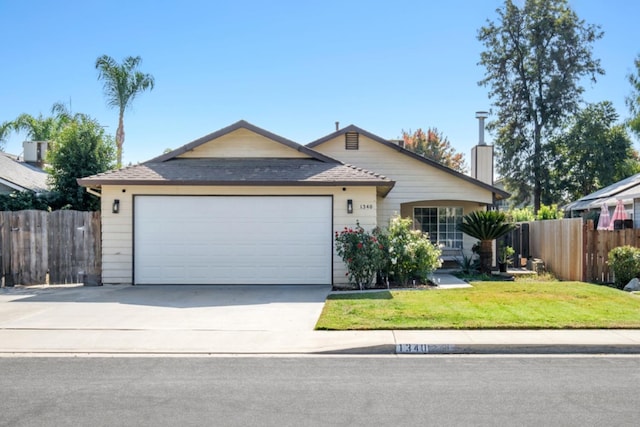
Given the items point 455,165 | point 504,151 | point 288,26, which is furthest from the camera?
point 455,165

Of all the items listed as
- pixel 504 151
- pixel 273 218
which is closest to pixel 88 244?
pixel 273 218

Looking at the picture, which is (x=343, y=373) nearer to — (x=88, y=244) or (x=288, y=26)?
(x=88, y=244)

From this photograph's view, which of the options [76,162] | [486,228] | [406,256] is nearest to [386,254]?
[406,256]

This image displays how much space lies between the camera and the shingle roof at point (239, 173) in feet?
46.5

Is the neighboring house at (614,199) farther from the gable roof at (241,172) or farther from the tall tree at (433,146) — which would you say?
the tall tree at (433,146)

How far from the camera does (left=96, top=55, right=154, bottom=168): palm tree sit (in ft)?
92.2

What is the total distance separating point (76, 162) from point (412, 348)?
709 inches

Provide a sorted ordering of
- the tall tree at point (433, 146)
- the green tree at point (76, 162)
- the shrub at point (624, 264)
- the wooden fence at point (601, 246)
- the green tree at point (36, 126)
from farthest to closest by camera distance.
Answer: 1. the tall tree at point (433, 146)
2. the green tree at point (36, 126)
3. the green tree at point (76, 162)
4. the wooden fence at point (601, 246)
5. the shrub at point (624, 264)

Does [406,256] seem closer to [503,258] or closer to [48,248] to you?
[503,258]

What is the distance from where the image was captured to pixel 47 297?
12773 millimetres

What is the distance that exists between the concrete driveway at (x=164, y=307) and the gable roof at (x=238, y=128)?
397cm

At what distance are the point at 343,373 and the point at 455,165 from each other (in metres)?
46.8

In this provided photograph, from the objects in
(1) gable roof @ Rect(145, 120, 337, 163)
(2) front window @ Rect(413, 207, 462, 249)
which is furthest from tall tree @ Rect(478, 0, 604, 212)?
(1) gable roof @ Rect(145, 120, 337, 163)

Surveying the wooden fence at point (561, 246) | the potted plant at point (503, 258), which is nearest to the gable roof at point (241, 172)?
the potted plant at point (503, 258)
